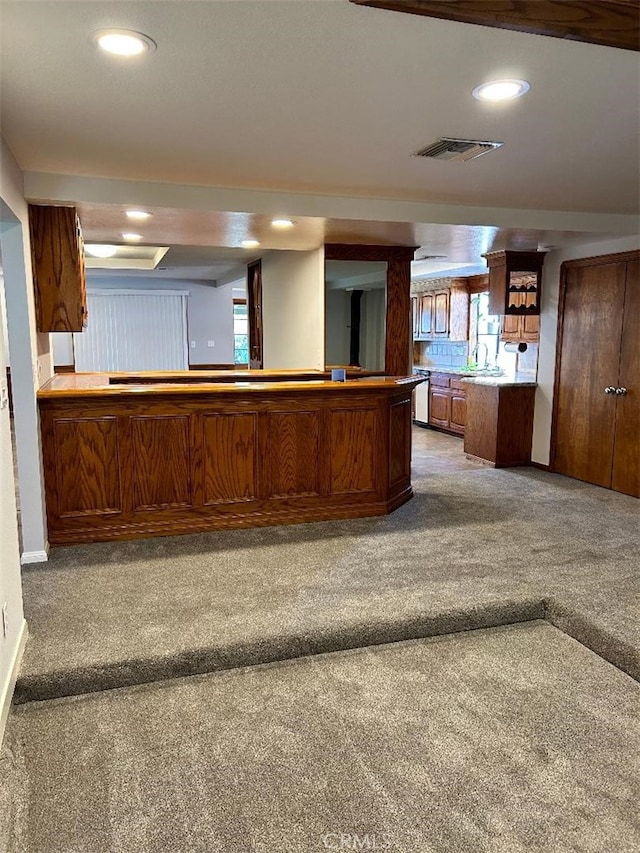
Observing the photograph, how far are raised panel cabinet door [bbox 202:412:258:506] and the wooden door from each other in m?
3.95

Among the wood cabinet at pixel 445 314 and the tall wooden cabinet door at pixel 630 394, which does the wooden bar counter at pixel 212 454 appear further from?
the wood cabinet at pixel 445 314

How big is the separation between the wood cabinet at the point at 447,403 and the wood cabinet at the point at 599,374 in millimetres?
2071

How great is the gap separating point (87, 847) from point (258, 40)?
2.48m

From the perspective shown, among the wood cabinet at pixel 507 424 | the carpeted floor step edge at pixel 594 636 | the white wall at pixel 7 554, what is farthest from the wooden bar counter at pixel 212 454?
the wood cabinet at pixel 507 424

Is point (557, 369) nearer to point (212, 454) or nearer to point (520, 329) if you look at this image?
point (520, 329)

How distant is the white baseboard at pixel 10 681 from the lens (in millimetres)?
2133

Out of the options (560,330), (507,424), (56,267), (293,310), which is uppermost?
(56,267)

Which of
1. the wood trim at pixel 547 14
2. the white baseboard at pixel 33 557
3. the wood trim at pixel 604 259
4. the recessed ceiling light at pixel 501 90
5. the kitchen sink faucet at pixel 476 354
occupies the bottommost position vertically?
the white baseboard at pixel 33 557

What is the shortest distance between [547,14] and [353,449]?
3.01m

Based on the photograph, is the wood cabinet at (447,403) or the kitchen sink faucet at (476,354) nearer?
the wood cabinet at (447,403)

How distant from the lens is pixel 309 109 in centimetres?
251

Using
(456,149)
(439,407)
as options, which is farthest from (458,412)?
(456,149)

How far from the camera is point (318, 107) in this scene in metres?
2.49

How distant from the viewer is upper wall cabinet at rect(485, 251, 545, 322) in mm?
5836
